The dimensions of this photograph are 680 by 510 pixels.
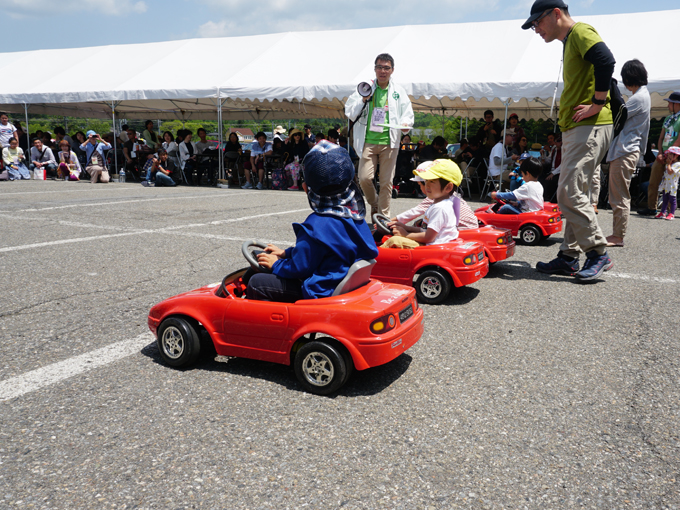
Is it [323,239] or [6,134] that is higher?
[6,134]

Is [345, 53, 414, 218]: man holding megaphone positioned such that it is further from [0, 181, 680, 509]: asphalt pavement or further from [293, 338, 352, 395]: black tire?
[293, 338, 352, 395]: black tire

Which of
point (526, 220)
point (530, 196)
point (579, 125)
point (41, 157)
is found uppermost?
point (579, 125)

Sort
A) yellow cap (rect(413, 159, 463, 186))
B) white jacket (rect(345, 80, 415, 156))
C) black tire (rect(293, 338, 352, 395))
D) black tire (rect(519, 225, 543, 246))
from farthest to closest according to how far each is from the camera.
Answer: white jacket (rect(345, 80, 415, 156)) → black tire (rect(519, 225, 543, 246)) → yellow cap (rect(413, 159, 463, 186)) → black tire (rect(293, 338, 352, 395))

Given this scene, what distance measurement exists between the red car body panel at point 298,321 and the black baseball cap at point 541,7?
306 cm

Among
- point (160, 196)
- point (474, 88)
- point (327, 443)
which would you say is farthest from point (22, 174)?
point (327, 443)

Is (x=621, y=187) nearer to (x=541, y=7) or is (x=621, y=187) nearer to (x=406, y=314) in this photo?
(x=541, y=7)

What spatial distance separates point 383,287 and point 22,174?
17.0m

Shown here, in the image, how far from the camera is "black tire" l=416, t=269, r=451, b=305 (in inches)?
159

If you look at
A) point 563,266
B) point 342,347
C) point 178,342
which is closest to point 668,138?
point 563,266

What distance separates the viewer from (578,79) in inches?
178

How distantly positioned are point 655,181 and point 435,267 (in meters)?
7.55

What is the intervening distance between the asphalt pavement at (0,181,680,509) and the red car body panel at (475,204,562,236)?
209 cm

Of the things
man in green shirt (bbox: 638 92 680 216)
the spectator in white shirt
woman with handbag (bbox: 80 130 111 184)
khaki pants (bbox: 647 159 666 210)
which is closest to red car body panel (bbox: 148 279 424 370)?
man in green shirt (bbox: 638 92 680 216)

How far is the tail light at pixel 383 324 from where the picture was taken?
8.19ft
